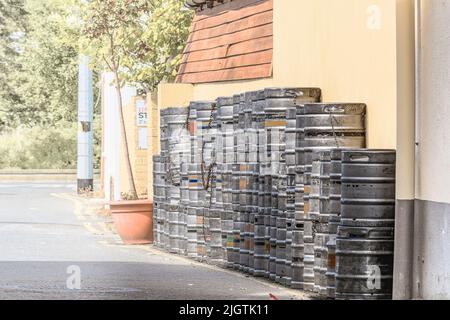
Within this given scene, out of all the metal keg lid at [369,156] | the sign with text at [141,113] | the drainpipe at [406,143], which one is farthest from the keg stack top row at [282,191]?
the sign with text at [141,113]

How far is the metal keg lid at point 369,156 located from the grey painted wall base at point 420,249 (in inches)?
17.6

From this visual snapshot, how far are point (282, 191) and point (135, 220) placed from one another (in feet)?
22.6

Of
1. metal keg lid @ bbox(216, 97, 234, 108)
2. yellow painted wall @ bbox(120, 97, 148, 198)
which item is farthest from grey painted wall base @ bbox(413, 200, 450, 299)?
yellow painted wall @ bbox(120, 97, 148, 198)

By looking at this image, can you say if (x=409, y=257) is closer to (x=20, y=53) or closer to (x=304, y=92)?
(x=304, y=92)

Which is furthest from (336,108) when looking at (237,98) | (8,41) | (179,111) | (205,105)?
(8,41)

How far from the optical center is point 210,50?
886 inches

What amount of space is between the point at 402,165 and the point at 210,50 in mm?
9639

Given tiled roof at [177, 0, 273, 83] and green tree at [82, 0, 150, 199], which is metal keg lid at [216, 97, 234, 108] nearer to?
tiled roof at [177, 0, 273, 83]

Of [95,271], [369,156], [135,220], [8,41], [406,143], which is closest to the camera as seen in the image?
[369,156]

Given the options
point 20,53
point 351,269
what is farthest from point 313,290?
point 20,53

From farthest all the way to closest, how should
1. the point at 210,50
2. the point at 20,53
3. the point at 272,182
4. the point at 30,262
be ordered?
the point at 20,53 < the point at 210,50 < the point at 30,262 < the point at 272,182

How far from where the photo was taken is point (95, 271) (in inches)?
667

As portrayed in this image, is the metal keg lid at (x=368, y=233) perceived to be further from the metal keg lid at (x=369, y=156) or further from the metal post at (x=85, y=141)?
the metal post at (x=85, y=141)

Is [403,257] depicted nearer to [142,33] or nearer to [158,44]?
[158,44]
